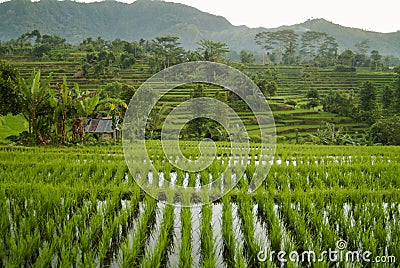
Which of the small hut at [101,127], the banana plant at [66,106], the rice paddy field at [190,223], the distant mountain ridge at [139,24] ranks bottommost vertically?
the small hut at [101,127]

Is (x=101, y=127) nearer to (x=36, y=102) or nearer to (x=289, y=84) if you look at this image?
(x=36, y=102)

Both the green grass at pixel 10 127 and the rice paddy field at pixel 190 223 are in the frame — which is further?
the green grass at pixel 10 127

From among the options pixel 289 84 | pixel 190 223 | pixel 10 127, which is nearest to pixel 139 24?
pixel 289 84

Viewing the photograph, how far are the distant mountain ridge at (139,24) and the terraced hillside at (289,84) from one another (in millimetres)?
46847

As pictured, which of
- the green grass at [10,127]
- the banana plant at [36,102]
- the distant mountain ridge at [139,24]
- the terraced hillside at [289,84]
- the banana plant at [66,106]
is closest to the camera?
the banana plant at [36,102]

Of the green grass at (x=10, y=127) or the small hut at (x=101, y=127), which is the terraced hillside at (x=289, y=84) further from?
the green grass at (x=10, y=127)

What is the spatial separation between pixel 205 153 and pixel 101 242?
13.3 ft

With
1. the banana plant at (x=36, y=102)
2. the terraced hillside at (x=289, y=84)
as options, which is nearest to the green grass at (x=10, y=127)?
the banana plant at (x=36, y=102)

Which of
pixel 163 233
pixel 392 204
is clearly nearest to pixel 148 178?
pixel 163 233

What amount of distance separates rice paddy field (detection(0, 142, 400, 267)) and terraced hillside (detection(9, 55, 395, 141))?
9462 millimetres

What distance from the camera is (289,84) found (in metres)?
23.0

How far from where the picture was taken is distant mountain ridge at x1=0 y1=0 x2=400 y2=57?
68438 mm

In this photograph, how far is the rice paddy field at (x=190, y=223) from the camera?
2.07 m

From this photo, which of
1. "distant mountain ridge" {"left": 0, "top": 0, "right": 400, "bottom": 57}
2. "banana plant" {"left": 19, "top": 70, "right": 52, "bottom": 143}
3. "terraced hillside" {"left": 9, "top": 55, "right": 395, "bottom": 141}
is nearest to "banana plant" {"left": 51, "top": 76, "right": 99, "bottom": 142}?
"banana plant" {"left": 19, "top": 70, "right": 52, "bottom": 143}
